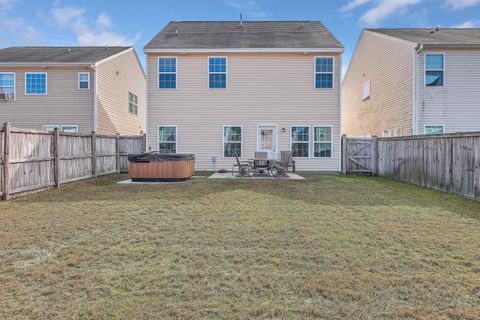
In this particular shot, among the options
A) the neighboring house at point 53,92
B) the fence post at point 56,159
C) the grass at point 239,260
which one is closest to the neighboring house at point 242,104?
the neighboring house at point 53,92

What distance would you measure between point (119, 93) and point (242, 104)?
823 centimetres

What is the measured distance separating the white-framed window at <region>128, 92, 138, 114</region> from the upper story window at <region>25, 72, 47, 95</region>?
4.97m

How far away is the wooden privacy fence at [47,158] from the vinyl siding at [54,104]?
367 centimetres

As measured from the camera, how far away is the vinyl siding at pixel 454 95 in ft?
46.3

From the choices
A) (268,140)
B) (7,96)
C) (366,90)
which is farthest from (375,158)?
(7,96)

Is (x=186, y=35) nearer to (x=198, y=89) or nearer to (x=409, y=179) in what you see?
(x=198, y=89)

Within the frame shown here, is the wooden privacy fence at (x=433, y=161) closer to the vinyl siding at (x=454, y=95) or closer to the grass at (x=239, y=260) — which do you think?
the grass at (x=239, y=260)

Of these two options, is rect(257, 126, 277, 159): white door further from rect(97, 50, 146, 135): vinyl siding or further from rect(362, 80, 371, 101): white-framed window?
rect(97, 50, 146, 135): vinyl siding

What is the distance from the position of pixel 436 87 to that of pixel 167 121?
39.5 ft

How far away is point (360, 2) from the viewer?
20.3 meters

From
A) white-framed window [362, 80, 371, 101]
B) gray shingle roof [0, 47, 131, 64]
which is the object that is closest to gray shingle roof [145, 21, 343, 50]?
gray shingle roof [0, 47, 131, 64]

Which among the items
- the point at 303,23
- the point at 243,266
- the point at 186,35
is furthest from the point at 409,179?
the point at 186,35

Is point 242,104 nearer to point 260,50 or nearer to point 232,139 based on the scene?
point 232,139

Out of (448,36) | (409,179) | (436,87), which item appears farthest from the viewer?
(448,36)
